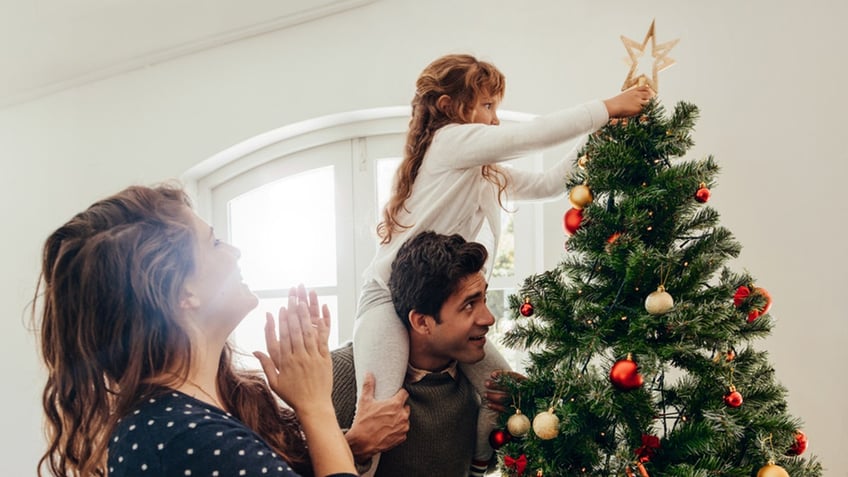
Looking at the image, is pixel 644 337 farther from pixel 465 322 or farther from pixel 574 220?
pixel 465 322

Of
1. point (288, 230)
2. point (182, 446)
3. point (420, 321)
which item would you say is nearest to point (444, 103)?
point (420, 321)

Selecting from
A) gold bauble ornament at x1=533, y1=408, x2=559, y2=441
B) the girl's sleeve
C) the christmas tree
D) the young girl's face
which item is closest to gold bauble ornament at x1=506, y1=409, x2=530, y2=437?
the christmas tree

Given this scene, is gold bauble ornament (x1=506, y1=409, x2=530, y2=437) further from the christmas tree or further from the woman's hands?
the woman's hands

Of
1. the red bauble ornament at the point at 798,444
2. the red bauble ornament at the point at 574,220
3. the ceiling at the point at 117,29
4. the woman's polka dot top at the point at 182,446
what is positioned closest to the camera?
the woman's polka dot top at the point at 182,446

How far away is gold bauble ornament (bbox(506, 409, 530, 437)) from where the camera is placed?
1.25m

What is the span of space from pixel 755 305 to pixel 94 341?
1.15 m

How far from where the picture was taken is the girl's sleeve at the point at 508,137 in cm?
129

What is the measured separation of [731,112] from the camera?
1.85 meters

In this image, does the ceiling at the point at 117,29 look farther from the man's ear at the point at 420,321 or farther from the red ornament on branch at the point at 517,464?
the red ornament on branch at the point at 517,464

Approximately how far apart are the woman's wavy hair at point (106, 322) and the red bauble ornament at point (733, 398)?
2.97 ft

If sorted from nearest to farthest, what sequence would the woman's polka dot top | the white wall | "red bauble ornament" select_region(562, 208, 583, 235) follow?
1. the woman's polka dot top
2. "red bauble ornament" select_region(562, 208, 583, 235)
3. the white wall

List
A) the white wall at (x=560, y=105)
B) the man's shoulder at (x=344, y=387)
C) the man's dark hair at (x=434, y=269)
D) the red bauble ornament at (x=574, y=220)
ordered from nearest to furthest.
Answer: the red bauble ornament at (x=574, y=220), the man's dark hair at (x=434, y=269), the man's shoulder at (x=344, y=387), the white wall at (x=560, y=105)

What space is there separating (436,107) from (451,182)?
7.9 inches

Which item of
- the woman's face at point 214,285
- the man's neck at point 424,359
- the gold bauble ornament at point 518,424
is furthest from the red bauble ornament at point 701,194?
the woman's face at point 214,285
